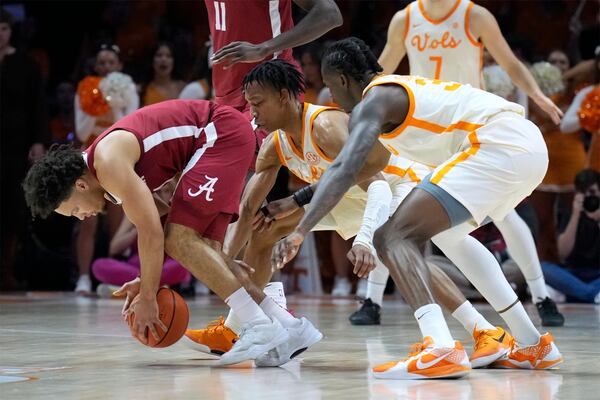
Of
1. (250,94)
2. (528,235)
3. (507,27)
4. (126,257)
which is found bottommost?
(126,257)

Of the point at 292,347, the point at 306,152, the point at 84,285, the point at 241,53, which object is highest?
the point at 241,53

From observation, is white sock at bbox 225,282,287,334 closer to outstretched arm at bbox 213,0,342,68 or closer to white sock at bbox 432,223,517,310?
white sock at bbox 432,223,517,310

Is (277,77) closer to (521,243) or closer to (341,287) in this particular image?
(521,243)

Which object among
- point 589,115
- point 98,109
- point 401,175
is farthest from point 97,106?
point 401,175

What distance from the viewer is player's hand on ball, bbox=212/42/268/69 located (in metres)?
5.01

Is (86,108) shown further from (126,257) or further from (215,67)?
(215,67)

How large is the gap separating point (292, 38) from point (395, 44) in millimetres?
1847

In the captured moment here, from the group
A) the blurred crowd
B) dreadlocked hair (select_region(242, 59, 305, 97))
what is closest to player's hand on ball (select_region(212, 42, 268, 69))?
dreadlocked hair (select_region(242, 59, 305, 97))

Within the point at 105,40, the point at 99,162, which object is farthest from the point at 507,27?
the point at 99,162

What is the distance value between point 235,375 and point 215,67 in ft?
6.57

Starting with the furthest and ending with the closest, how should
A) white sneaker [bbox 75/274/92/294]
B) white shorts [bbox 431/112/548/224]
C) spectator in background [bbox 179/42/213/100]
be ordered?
1. white sneaker [bbox 75/274/92/294]
2. spectator in background [bbox 179/42/213/100]
3. white shorts [bbox 431/112/548/224]

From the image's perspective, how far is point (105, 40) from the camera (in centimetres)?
984

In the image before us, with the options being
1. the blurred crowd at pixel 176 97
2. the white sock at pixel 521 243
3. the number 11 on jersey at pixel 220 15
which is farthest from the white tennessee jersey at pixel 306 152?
the blurred crowd at pixel 176 97

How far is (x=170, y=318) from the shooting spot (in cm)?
423
